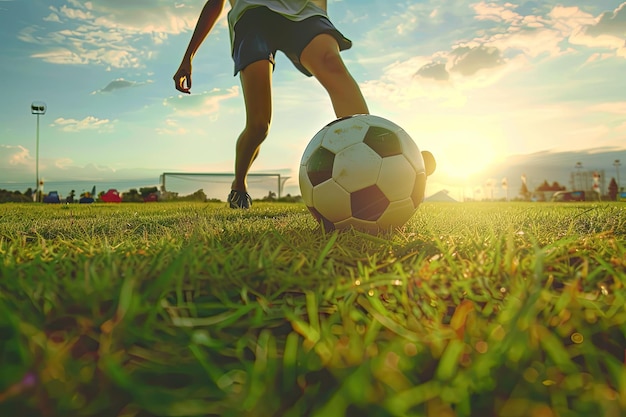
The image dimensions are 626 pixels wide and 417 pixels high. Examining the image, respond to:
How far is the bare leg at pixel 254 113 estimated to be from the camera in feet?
15.3

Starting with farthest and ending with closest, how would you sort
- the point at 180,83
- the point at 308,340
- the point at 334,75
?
1. the point at 180,83
2. the point at 334,75
3. the point at 308,340

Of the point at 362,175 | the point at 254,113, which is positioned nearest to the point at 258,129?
the point at 254,113

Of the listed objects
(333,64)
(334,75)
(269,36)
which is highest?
(269,36)

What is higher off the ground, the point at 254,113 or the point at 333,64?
the point at 333,64

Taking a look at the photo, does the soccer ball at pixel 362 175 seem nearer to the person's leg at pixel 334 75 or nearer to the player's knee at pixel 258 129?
the person's leg at pixel 334 75

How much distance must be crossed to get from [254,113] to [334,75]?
1.18m

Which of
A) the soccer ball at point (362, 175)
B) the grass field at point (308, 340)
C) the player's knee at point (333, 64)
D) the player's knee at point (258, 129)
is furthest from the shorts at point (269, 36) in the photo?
the grass field at point (308, 340)

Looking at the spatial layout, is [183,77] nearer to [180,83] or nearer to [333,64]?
[180,83]

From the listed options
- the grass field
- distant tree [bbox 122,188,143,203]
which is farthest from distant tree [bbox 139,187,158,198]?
the grass field

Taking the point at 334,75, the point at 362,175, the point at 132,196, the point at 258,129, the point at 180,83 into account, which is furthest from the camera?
the point at 132,196

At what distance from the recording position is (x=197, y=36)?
5.09 m

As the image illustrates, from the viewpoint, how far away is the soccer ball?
8.75ft

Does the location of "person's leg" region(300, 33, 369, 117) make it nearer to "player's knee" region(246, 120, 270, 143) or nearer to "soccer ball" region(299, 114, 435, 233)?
"player's knee" region(246, 120, 270, 143)

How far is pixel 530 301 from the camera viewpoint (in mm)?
1101
